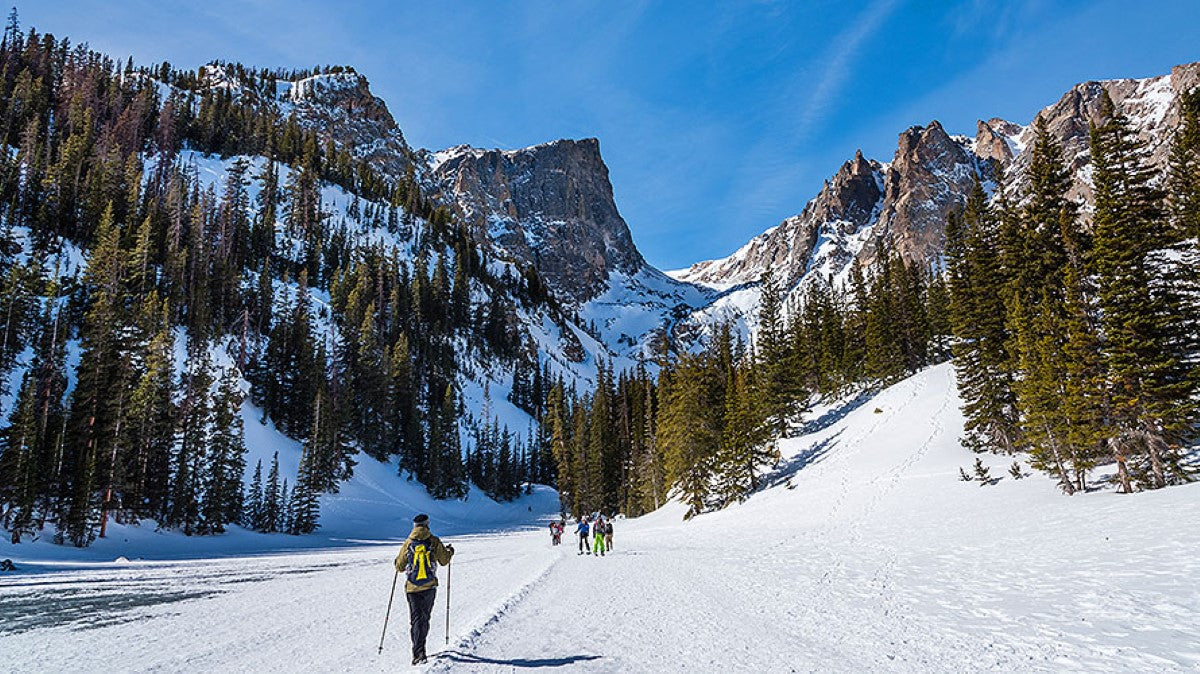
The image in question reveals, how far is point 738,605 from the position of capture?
490 inches

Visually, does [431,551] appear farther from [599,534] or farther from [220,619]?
[599,534]

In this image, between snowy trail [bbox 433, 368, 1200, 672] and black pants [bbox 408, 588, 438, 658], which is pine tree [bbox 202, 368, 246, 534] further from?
black pants [bbox 408, 588, 438, 658]

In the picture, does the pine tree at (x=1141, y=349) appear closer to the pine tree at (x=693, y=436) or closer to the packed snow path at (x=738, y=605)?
the packed snow path at (x=738, y=605)

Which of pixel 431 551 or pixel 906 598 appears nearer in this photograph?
pixel 431 551

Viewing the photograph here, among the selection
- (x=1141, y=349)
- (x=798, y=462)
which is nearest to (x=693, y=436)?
(x=798, y=462)

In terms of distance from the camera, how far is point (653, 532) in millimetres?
42969

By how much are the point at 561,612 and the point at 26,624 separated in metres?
11.1

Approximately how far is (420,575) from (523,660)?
6.78ft

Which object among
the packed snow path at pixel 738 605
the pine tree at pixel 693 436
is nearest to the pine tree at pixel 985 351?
the packed snow path at pixel 738 605

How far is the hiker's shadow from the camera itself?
25.7 feet

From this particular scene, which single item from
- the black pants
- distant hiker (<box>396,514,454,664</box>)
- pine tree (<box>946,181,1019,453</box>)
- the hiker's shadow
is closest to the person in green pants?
distant hiker (<box>396,514,454,664</box>)

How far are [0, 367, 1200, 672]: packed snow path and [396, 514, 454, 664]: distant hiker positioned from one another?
1.79ft

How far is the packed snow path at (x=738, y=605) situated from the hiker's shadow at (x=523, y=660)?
58mm

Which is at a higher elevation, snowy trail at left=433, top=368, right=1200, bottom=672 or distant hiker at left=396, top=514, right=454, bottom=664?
distant hiker at left=396, top=514, right=454, bottom=664
